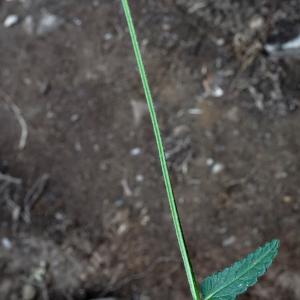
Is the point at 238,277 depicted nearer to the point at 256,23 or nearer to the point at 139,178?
the point at 139,178

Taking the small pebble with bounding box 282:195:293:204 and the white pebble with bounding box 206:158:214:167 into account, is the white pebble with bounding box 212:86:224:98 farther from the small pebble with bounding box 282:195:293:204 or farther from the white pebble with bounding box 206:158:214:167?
the small pebble with bounding box 282:195:293:204

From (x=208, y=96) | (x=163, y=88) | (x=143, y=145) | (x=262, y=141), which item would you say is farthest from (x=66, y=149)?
Result: (x=262, y=141)

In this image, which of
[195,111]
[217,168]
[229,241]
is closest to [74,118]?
[195,111]

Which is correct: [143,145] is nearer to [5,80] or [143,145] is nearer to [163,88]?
[163,88]

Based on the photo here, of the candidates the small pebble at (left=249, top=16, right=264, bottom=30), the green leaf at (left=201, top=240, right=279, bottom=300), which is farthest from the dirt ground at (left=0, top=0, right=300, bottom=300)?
the green leaf at (left=201, top=240, right=279, bottom=300)

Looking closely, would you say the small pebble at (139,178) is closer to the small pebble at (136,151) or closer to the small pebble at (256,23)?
the small pebble at (136,151)

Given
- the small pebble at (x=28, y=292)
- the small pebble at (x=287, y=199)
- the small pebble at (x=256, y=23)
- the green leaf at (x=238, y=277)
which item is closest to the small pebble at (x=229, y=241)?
the small pebble at (x=287, y=199)
